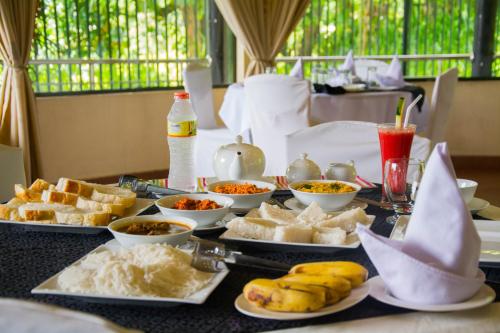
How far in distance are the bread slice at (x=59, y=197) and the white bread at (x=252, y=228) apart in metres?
0.45

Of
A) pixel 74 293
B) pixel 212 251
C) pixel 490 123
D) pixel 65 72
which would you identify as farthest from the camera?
pixel 490 123

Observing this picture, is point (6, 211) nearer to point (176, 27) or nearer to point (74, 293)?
point (74, 293)

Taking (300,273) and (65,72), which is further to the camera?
(65,72)

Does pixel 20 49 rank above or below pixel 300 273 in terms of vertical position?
above

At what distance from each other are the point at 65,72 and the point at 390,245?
4.55 meters

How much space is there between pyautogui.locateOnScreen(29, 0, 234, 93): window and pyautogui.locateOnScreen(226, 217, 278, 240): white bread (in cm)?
402

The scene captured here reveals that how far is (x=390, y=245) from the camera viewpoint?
0.99 m

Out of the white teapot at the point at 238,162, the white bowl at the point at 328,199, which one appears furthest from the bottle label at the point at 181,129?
the white bowl at the point at 328,199

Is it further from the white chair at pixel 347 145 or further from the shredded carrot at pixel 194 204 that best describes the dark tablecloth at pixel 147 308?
the white chair at pixel 347 145

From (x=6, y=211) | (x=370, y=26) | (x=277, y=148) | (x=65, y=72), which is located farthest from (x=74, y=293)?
(x=370, y=26)

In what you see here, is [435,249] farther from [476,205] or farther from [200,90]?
[200,90]

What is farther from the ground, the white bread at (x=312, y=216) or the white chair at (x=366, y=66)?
the white chair at (x=366, y=66)

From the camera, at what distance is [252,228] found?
1299mm

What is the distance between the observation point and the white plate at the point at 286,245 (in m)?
1.23
